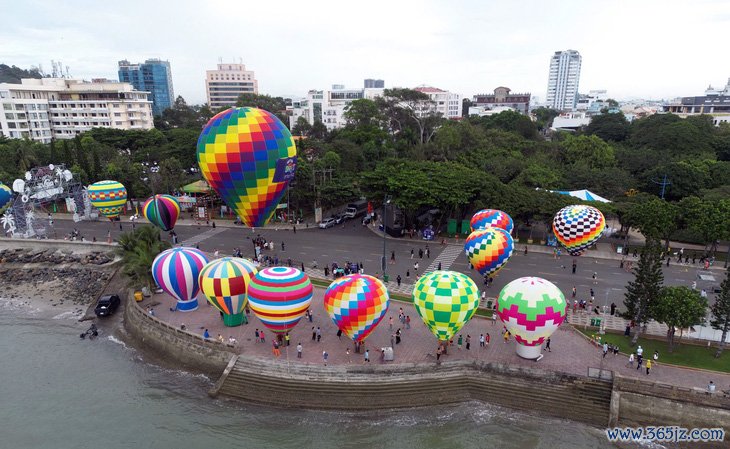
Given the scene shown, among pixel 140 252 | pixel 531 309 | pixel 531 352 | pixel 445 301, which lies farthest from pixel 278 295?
pixel 140 252

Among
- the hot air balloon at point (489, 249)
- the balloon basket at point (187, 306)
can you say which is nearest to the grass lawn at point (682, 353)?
the hot air balloon at point (489, 249)

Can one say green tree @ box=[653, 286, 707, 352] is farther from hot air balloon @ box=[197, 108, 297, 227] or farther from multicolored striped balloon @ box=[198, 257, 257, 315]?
hot air balloon @ box=[197, 108, 297, 227]

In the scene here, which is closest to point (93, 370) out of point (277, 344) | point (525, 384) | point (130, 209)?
point (277, 344)

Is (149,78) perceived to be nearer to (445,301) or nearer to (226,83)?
(226,83)

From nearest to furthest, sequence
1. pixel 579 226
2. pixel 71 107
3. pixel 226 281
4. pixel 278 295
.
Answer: pixel 278 295 < pixel 226 281 < pixel 579 226 < pixel 71 107

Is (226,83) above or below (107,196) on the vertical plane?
above

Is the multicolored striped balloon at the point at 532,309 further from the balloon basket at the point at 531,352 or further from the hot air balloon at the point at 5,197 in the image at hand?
the hot air balloon at the point at 5,197

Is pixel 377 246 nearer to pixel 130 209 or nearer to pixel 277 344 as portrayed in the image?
pixel 277 344

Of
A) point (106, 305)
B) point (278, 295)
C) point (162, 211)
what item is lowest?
point (106, 305)
